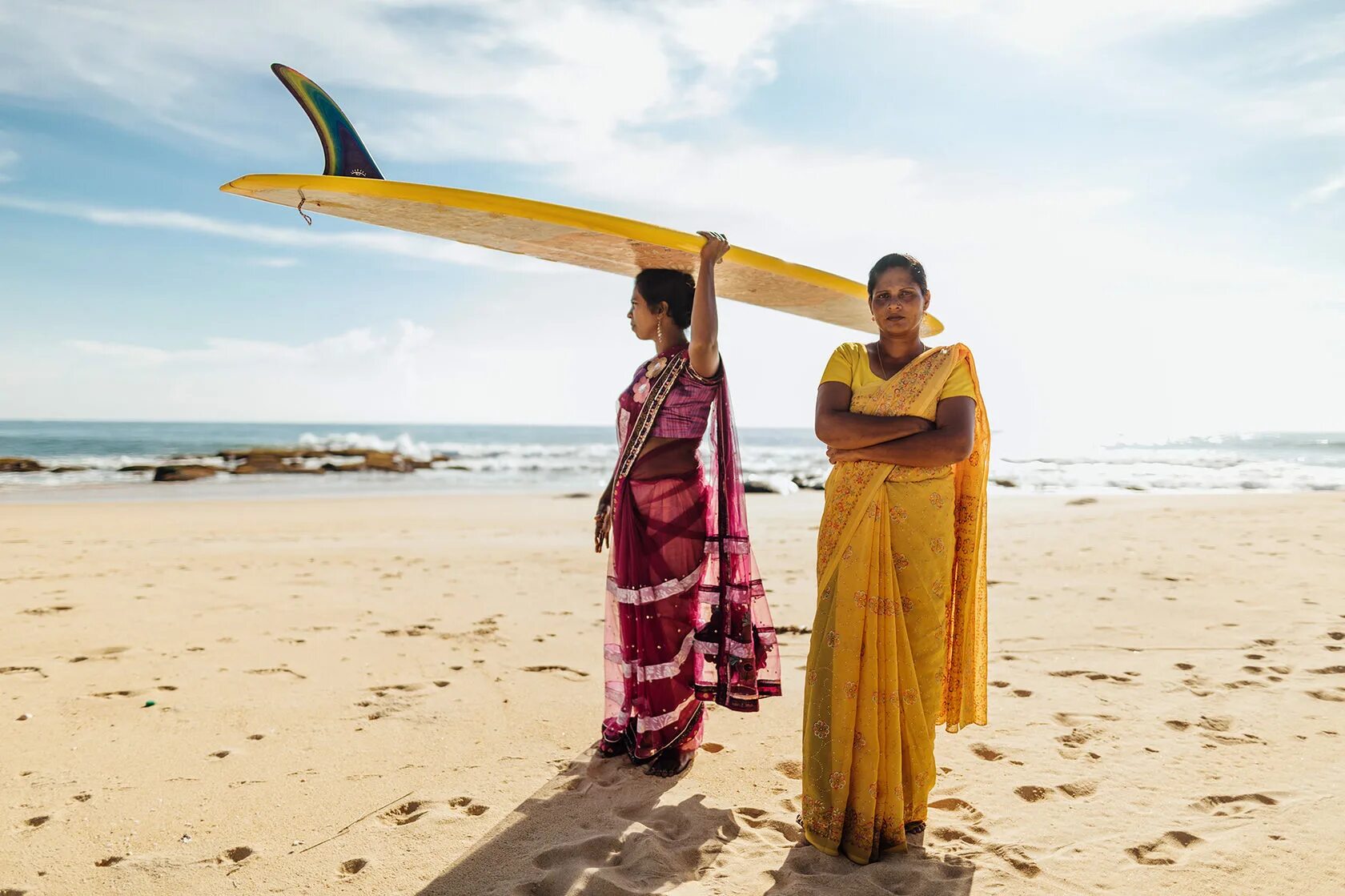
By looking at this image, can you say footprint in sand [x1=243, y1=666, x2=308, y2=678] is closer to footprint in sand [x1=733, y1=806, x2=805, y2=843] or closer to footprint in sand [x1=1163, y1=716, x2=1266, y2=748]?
footprint in sand [x1=733, y1=806, x2=805, y2=843]

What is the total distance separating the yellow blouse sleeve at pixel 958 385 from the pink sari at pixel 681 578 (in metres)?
0.90

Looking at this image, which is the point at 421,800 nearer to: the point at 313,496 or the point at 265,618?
the point at 265,618

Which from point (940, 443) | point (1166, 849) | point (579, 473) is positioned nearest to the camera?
point (940, 443)

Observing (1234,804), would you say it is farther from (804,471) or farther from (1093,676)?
(804,471)

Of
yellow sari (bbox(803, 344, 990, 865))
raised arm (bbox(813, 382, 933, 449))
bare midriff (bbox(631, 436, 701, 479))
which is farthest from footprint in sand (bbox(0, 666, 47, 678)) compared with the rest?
raised arm (bbox(813, 382, 933, 449))

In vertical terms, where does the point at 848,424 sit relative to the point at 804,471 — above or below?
above

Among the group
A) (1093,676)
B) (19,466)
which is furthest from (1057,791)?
(19,466)

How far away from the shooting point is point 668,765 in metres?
3.32

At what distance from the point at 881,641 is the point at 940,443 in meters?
0.66

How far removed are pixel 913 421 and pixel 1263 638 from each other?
4.03 m

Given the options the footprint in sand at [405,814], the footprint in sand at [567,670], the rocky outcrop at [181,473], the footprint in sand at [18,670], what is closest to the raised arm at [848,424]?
the footprint in sand at [405,814]

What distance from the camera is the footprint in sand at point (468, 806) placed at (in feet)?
9.81

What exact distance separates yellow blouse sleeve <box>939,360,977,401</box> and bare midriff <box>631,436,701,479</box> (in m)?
1.10

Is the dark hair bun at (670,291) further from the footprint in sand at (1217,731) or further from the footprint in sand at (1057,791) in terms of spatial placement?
the footprint in sand at (1217,731)
